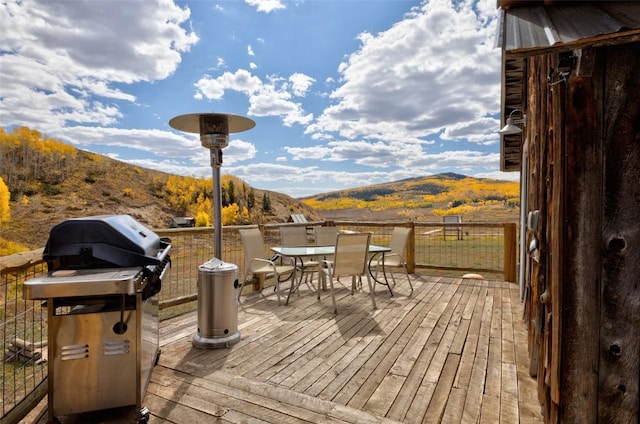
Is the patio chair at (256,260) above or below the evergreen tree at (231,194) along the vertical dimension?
below

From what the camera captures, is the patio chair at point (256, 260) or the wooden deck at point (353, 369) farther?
the patio chair at point (256, 260)

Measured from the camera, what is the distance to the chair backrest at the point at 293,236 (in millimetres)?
5461

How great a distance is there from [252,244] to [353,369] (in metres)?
2.49

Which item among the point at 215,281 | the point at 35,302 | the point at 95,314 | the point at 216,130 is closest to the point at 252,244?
the point at 215,281

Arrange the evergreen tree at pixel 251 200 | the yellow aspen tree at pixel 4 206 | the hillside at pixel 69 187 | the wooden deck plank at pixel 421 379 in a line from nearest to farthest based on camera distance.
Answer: the wooden deck plank at pixel 421 379 → the yellow aspen tree at pixel 4 206 → the hillside at pixel 69 187 → the evergreen tree at pixel 251 200

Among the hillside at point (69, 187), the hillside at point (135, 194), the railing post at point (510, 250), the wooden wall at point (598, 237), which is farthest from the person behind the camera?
the hillside at point (69, 187)

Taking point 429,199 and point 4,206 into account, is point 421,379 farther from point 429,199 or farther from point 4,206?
point 4,206

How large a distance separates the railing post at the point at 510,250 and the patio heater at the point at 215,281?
4509mm

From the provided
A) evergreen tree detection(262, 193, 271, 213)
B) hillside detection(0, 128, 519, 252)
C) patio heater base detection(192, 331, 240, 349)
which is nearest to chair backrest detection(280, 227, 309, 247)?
patio heater base detection(192, 331, 240, 349)

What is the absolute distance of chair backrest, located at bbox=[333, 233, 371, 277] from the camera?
12.9ft

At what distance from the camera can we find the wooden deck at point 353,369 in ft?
6.64

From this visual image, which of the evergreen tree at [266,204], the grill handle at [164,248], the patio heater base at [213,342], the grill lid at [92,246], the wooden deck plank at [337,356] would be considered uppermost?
the evergreen tree at [266,204]

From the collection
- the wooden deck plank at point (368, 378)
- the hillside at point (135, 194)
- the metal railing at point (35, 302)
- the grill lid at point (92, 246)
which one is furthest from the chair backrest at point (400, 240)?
the hillside at point (135, 194)

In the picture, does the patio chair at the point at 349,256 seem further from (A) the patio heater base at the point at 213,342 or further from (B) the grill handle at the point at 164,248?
(B) the grill handle at the point at 164,248
